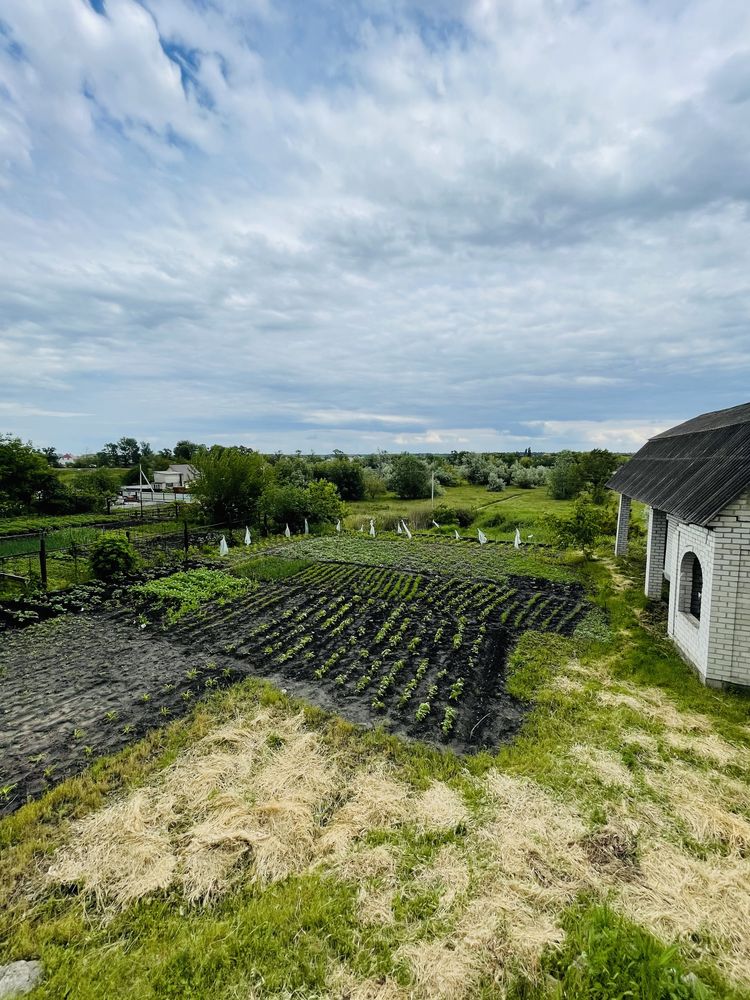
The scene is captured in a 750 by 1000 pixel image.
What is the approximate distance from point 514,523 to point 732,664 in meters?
21.2

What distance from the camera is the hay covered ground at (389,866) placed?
3.13m

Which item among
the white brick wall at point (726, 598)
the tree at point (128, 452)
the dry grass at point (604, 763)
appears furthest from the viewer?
the tree at point (128, 452)

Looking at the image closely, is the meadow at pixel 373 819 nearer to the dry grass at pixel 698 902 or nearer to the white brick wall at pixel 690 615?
the dry grass at pixel 698 902

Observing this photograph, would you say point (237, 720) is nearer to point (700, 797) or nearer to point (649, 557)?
point (700, 797)

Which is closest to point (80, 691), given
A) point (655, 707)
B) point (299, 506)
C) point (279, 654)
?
point (279, 654)

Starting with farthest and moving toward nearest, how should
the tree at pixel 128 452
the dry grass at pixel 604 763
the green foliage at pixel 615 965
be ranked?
the tree at pixel 128 452 → the dry grass at pixel 604 763 → the green foliage at pixel 615 965

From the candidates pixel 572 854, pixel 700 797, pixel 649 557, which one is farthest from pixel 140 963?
pixel 649 557

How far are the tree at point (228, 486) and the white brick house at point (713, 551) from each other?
19.5 meters

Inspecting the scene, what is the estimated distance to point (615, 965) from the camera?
3.08 m

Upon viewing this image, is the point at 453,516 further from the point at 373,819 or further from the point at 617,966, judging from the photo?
the point at 617,966

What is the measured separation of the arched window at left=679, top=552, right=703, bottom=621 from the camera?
28.8 ft

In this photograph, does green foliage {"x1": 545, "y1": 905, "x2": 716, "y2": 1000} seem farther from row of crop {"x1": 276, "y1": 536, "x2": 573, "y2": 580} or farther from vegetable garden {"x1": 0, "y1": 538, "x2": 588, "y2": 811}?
row of crop {"x1": 276, "y1": 536, "x2": 573, "y2": 580}

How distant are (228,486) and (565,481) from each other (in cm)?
3415

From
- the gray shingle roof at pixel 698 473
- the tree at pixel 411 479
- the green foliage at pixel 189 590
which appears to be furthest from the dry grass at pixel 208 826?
the tree at pixel 411 479
